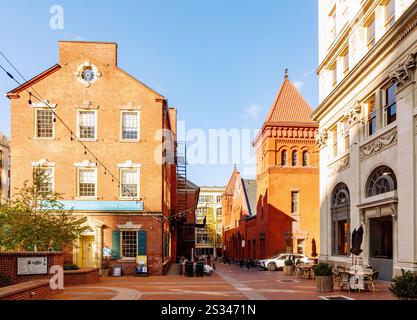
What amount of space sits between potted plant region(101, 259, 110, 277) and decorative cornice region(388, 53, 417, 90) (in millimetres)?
19518

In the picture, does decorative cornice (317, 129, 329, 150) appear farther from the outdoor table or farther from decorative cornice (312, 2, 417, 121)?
the outdoor table

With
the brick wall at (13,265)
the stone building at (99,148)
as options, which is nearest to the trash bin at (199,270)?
the stone building at (99,148)

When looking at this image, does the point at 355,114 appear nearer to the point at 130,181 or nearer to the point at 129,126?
the point at 129,126

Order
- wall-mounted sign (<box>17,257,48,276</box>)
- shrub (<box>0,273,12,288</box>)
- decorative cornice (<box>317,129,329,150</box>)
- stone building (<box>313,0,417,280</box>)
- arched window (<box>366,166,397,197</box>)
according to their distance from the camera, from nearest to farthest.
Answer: shrub (<box>0,273,12,288</box>), wall-mounted sign (<box>17,257,48,276</box>), stone building (<box>313,0,417,280</box>), arched window (<box>366,166,397,197</box>), decorative cornice (<box>317,129,329,150</box>)

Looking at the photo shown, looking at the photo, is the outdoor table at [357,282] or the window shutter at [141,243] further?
the window shutter at [141,243]

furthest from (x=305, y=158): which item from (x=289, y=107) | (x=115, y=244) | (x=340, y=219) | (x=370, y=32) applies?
(x=115, y=244)

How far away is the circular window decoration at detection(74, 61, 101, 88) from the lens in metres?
29.4

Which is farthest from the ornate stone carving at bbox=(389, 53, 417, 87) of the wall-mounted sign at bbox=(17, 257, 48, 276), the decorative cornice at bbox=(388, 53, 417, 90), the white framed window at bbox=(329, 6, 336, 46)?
the wall-mounted sign at bbox=(17, 257, 48, 276)

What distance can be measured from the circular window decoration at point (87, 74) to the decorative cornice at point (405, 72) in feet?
61.1

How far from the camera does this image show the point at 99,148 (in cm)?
2922

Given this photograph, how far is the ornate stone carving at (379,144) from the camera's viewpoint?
67.8ft

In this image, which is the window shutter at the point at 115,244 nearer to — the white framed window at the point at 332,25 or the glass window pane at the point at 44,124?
the glass window pane at the point at 44,124

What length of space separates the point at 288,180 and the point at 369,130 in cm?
2034
